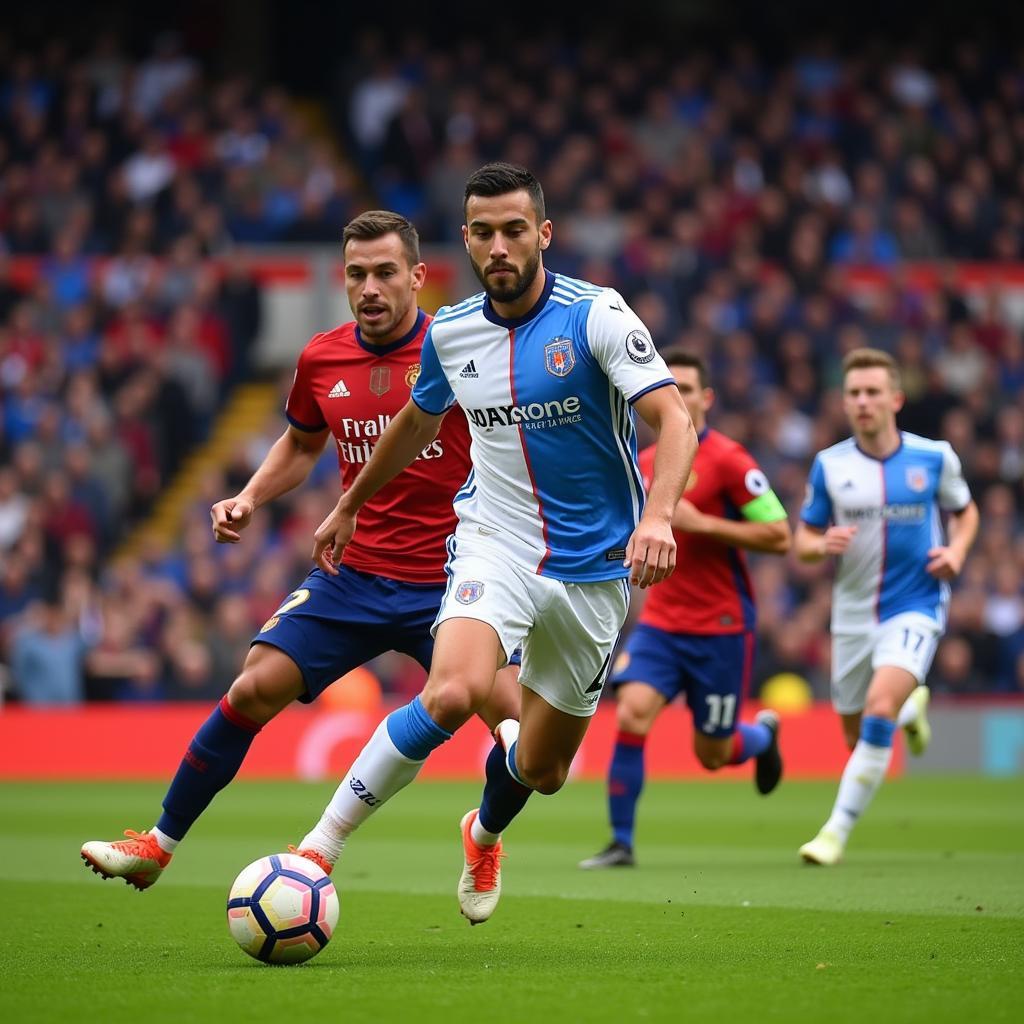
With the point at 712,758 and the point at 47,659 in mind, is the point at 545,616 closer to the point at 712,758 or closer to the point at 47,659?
the point at 712,758

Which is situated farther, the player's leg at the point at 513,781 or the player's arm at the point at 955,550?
the player's arm at the point at 955,550

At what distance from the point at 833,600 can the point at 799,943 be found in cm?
450

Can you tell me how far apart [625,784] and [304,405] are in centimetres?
318

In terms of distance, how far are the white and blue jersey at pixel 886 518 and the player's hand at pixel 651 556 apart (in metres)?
4.85

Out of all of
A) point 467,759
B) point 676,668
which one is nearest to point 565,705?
point 676,668

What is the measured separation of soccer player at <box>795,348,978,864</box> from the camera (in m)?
10.4

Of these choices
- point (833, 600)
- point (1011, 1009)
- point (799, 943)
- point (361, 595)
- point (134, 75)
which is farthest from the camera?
point (134, 75)

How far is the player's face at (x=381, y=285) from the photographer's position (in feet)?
24.5

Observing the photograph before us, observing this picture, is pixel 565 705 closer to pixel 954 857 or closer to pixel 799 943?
pixel 799 943

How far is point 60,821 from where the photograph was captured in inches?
503

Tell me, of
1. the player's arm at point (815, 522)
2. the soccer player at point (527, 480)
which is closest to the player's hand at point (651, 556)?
the soccer player at point (527, 480)

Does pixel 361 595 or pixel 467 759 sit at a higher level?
pixel 361 595

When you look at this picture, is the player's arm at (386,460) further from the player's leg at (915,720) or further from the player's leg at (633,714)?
the player's leg at (915,720)

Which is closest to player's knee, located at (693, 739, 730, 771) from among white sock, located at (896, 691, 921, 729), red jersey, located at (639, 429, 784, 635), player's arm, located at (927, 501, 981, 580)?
red jersey, located at (639, 429, 784, 635)
